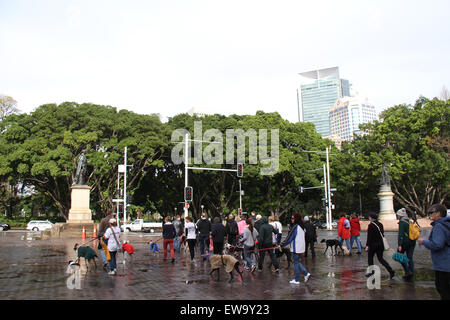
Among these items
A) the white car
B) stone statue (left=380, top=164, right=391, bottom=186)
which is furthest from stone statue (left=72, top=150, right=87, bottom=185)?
stone statue (left=380, top=164, right=391, bottom=186)

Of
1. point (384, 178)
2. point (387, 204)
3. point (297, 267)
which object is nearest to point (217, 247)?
point (297, 267)

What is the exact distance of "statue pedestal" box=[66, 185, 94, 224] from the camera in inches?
1247

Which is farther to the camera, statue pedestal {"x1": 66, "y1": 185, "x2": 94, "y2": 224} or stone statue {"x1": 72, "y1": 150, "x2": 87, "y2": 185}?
stone statue {"x1": 72, "y1": 150, "x2": 87, "y2": 185}

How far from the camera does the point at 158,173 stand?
4641cm

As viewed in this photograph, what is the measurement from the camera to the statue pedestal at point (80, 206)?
31672 mm

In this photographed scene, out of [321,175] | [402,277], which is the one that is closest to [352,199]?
[321,175]

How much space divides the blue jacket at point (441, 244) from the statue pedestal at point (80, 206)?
96.0 feet

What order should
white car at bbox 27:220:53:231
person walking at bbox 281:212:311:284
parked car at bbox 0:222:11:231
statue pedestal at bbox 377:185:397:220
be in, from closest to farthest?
person walking at bbox 281:212:311:284 < statue pedestal at bbox 377:185:397:220 < white car at bbox 27:220:53:231 < parked car at bbox 0:222:11:231

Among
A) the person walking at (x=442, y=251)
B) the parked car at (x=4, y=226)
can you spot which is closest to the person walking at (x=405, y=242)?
the person walking at (x=442, y=251)

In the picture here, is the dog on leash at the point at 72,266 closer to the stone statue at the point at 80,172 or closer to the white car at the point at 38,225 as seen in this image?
the stone statue at the point at 80,172

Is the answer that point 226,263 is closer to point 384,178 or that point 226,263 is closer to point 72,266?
point 72,266

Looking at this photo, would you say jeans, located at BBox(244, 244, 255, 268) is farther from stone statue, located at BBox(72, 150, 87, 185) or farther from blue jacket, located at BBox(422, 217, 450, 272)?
stone statue, located at BBox(72, 150, 87, 185)

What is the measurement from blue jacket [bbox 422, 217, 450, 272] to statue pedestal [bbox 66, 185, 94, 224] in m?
29.3
